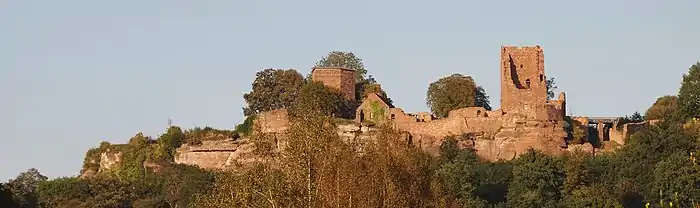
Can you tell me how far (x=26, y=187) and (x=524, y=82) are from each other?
22357mm

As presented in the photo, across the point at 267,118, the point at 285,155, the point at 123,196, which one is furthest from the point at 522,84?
the point at 285,155

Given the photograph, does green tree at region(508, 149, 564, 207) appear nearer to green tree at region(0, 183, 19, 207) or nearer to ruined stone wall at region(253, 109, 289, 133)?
ruined stone wall at region(253, 109, 289, 133)

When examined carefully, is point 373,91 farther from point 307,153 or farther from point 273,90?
point 307,153

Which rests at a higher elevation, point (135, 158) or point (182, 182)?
point (135, 158)

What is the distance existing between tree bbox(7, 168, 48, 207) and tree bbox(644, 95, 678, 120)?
77.1 ft

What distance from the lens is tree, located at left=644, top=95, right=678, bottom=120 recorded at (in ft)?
236

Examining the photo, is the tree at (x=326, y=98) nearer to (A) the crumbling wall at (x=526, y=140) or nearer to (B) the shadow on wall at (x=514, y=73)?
(A) the crumbling wall at (x=526, y=140)

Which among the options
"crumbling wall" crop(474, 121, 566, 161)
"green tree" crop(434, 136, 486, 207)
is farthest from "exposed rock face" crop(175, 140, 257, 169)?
"crumbling wall" crop(474, 121, 566, 161)

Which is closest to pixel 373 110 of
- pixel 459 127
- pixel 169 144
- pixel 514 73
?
pixel 459 127

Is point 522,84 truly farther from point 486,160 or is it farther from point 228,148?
point 228,148

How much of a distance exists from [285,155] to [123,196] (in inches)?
1476

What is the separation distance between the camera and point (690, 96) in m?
69.2

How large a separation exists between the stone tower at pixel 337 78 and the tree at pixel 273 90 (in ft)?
4.52

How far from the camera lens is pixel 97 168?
248ft
